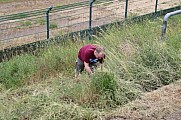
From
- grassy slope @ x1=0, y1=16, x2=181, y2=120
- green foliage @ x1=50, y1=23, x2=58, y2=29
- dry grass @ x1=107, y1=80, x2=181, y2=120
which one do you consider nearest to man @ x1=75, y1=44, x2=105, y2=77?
grassy slope @ x1=0, y1=16, x2=181, y2=120

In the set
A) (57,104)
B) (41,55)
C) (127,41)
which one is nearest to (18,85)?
(41,55)

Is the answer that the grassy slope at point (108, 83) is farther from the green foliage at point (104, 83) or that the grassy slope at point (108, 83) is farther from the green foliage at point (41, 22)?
the green foliage at point (41, 22)

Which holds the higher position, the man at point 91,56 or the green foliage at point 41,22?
the man at point 91,56

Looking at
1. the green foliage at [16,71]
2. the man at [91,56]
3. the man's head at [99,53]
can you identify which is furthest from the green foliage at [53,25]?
the man's head at [99,53]

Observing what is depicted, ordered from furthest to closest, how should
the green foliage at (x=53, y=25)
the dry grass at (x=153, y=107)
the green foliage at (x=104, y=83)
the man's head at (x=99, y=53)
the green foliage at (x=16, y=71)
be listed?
the green foliage at (x=53, y=25) < the green foliage at (x=16, y=71) < the man's head at (x=99, y=53) < the green foliage at (x=104, y=83) < the dry grass at (x=153, y=107)

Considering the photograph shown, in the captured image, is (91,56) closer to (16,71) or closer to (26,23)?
(16,71)

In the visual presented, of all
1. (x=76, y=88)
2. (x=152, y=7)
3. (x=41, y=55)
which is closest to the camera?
(x=76, y=88)

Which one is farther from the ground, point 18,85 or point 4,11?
point 18,85

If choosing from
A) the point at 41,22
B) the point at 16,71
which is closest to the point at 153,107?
the point at 16,71

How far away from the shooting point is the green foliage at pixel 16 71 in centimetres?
662

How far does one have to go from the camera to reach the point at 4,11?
16422 mm

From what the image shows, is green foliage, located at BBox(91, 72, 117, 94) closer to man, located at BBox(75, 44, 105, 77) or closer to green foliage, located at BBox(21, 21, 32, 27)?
man, located at BBox(75, 44, 105, 77)

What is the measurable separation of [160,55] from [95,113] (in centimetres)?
174

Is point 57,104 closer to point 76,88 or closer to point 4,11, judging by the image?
point 76,88
